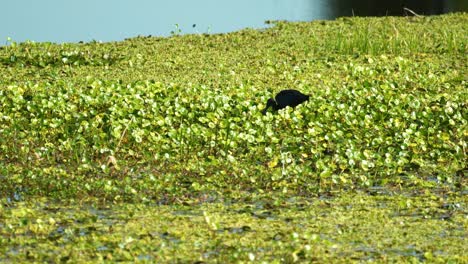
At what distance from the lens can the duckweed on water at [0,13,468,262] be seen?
6.06 meters

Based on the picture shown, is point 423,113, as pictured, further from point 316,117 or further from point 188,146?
point 188,146

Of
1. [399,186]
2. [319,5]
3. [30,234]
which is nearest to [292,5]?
[319,5]

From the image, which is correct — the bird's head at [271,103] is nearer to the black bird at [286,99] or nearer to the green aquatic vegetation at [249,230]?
the black bird at [286,99]

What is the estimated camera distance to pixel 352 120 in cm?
902

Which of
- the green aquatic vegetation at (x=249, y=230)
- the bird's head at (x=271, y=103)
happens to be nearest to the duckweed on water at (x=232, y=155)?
the green aquatic vegetation at (x=249, y=230)

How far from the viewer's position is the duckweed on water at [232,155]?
6062 mm

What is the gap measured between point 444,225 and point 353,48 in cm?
658

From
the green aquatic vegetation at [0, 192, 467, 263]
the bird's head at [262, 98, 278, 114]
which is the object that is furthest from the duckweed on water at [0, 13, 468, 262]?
the bird's head at [262, 98, 278, 114]

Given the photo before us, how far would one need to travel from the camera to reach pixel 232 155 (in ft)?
27.0

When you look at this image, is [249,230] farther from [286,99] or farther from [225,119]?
[286,99]

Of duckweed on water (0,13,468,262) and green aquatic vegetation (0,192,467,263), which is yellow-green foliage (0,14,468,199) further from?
green aquatic vegetation (0,192,467,263)

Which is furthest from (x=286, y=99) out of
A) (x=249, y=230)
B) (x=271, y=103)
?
(x=249, y=230)

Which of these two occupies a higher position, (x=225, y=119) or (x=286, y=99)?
(x=286, y=99)

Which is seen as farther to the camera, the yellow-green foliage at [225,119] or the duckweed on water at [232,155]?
the yellow-green foliage at [225,119]
